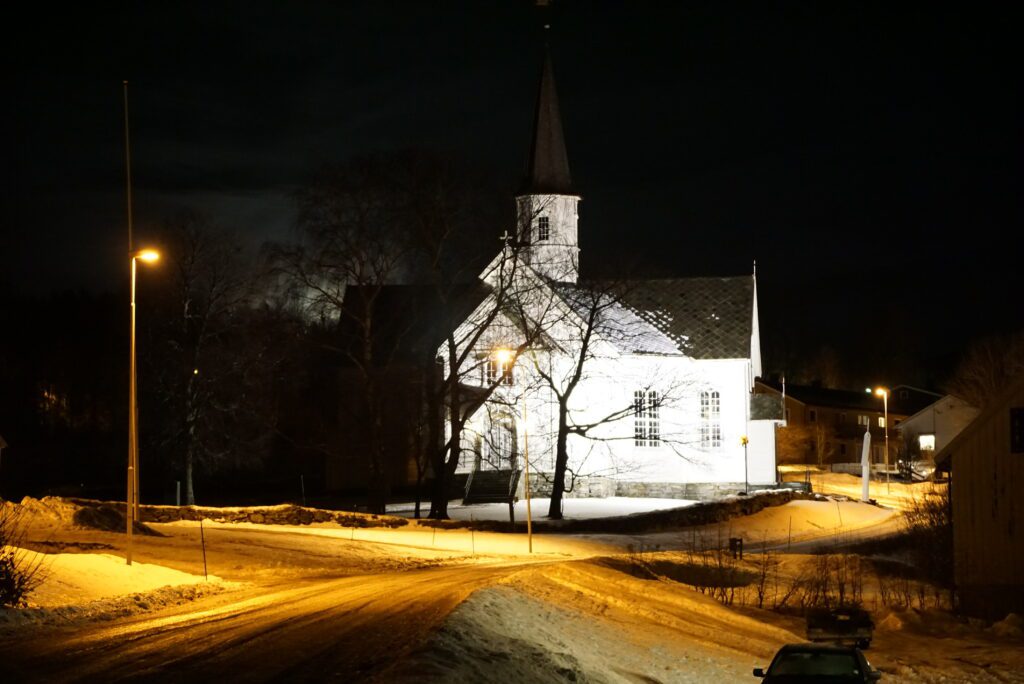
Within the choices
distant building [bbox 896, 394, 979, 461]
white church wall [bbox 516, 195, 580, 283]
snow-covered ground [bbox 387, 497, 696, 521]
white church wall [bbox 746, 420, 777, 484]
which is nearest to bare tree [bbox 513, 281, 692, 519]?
snow-covered ground [bbox 387, 497, 696, 521]

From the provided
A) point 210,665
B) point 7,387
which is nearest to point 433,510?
point 210,665

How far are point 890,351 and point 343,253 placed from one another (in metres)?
118

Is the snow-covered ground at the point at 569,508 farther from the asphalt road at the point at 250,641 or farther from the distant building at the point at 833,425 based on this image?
the distant building at the point at 833,425

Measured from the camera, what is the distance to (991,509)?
32625mm

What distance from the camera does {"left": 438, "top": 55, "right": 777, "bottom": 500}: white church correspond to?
56.8 m

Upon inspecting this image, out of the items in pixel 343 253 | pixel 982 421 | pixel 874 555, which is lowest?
pixel 874 555

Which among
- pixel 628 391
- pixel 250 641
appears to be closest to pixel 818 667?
pixel 250 641

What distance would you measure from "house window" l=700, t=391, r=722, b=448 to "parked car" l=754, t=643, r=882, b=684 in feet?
151

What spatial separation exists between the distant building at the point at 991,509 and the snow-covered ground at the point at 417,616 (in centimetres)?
208

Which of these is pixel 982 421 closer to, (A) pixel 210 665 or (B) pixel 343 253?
(B) pixel 343 253

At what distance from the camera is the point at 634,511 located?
53125 millimetres

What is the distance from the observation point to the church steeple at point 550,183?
60.5 m

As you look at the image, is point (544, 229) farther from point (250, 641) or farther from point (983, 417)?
point (250, 641)

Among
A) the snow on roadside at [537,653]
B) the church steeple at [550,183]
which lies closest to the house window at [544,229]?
the church steeple at [550,183]
